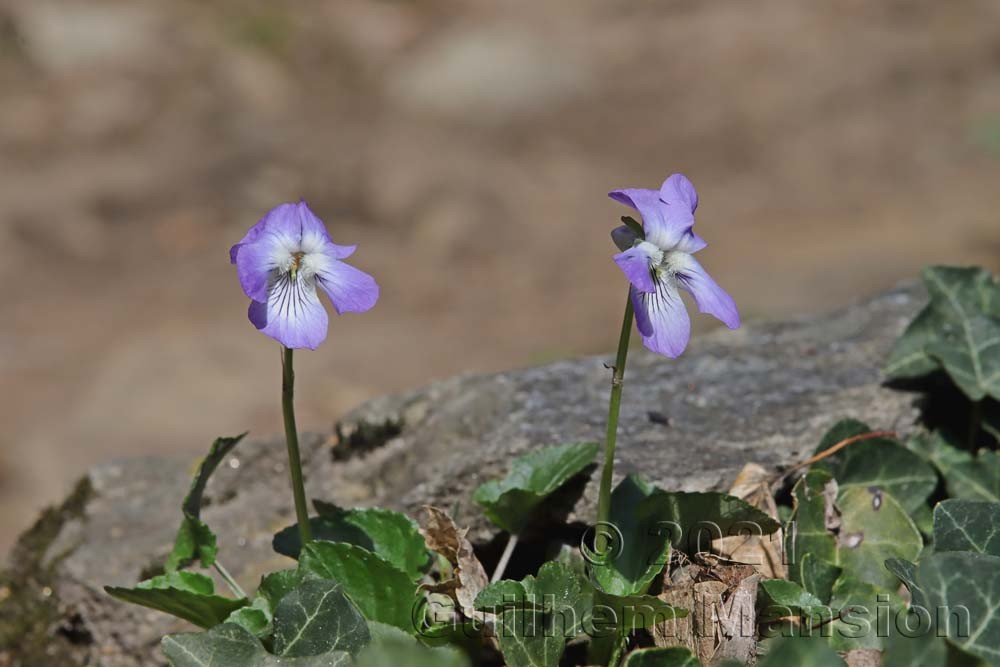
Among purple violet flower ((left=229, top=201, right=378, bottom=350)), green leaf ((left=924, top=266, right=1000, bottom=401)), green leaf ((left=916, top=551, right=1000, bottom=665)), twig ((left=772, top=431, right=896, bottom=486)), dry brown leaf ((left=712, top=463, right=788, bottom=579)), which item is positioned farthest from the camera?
green leaf ((left=924, top=266, right=1000, bottom=401))

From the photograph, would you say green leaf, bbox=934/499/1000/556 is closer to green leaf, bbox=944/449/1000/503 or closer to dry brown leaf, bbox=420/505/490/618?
green leaf, bbox=944/449/1000/503

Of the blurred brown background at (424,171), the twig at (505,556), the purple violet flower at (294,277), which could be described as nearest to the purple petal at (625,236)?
the purple violet flower at (294,277)

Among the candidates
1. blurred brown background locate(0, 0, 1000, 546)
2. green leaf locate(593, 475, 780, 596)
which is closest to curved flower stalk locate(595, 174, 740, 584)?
green leaf locate(593, 475, 780, 596)

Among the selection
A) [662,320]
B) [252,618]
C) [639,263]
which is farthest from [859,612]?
[252,618]

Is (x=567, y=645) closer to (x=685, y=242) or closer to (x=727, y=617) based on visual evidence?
(x=727, y=617)

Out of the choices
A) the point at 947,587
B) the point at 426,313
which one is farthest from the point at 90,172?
the point at 947,587

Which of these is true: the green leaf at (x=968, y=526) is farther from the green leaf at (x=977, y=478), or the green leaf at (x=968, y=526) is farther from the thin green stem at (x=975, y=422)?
the thin green stem at (x=975, y=422)
